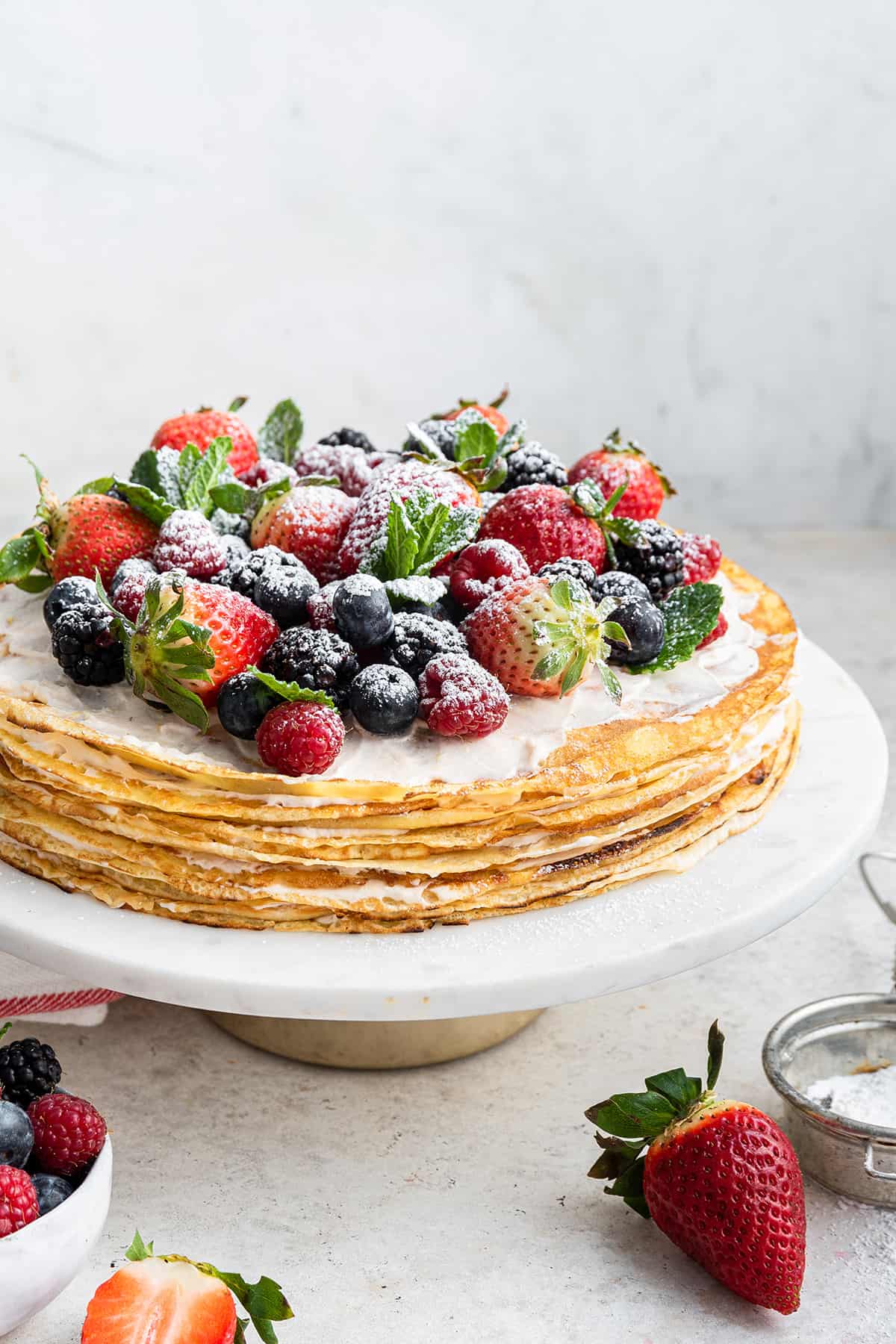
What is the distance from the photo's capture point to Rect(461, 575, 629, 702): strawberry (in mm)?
1638

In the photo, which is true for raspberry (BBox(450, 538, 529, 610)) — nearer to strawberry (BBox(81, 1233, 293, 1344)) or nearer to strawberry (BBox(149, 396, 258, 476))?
strawberry (BBox(149, 396, 258, 476))

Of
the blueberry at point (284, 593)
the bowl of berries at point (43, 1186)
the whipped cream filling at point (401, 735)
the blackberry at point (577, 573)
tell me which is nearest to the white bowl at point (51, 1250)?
the bowl of berries at point (43, 1186)

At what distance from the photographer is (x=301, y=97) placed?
350cm

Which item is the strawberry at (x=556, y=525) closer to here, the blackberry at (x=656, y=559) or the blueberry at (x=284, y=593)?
the blackberry at (x=656, y=559)

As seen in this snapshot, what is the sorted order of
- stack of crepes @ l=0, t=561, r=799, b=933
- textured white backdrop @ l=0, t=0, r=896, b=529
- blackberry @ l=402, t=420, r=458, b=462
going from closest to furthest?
stack of crepes @ l=0, t=561, r=799, b=933 < blackberry @ l=402, t=420, r=458, b=462 < textured white backdrop @ l=0, t=0, r=896, b=529

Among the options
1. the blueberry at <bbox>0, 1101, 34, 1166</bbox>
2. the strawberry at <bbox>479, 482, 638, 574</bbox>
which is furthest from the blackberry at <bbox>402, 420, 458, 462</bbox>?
the blueberry at <bbox>0, 1101, 34, 1166</bbox>

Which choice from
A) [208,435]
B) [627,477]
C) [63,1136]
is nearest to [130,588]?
[208,435]

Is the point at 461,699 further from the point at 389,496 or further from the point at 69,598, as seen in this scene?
the point at 69,598

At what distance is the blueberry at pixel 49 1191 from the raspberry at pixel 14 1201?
0.09 ft

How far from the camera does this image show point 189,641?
5.18 feet

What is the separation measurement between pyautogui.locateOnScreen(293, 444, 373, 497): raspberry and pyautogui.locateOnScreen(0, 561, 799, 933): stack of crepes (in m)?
0.52

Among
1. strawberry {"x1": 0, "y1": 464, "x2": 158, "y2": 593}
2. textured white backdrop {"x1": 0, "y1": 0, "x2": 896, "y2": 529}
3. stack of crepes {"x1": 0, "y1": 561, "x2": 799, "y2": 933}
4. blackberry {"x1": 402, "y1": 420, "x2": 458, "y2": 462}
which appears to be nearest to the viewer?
stack of crepes {"x1": 0, "y1": 561, "x2": 799, "y2": 933}

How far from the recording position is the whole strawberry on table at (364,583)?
1.58 metres

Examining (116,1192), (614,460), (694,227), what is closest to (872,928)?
(614,460)
